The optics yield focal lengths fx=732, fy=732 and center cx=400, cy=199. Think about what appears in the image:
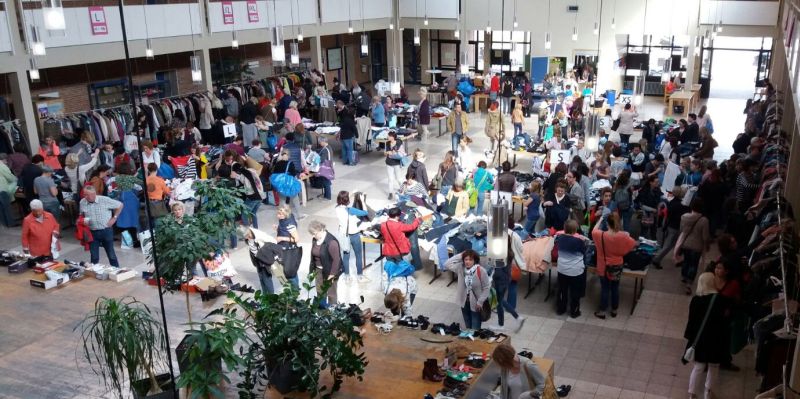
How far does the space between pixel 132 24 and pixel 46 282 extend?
9.14m

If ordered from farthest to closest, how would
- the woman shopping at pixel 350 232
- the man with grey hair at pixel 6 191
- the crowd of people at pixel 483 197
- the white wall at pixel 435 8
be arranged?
the white wall at pixel 435 8 → the man with grey hair at pixel 6 191 → the woman shopping at pixel 350 232 → the crowd of people at pixel 483 197

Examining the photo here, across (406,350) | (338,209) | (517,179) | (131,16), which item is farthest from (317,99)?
(406,350)

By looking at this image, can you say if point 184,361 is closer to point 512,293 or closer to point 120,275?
point 120,275

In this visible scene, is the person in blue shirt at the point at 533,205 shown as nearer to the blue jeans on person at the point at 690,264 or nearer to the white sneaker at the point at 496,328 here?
the blue jeans on person at the point at 690,264

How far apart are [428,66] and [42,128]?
51.6 ft

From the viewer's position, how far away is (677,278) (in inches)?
410

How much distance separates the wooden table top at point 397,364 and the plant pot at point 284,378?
7 centimetres

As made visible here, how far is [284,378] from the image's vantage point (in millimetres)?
6109

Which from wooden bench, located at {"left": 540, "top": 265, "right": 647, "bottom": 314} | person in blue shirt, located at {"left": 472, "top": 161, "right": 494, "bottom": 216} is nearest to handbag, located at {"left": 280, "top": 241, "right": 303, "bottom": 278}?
wooden bench, located at {"left": 540, "top": 265, "right": 647, "bottom": 314}

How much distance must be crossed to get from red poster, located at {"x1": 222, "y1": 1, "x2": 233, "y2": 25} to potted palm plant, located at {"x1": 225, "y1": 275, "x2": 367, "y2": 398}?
14688 millimetres

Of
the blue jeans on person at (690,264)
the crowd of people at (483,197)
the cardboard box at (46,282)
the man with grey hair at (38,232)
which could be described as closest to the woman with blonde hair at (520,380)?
the crowd of people at (483,197)

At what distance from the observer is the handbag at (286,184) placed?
41.5 feet

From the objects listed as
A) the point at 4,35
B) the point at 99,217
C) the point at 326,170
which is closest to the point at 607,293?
the point at 326,170

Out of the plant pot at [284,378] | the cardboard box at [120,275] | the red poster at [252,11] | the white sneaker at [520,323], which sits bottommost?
the white sneaker at [520,323]
